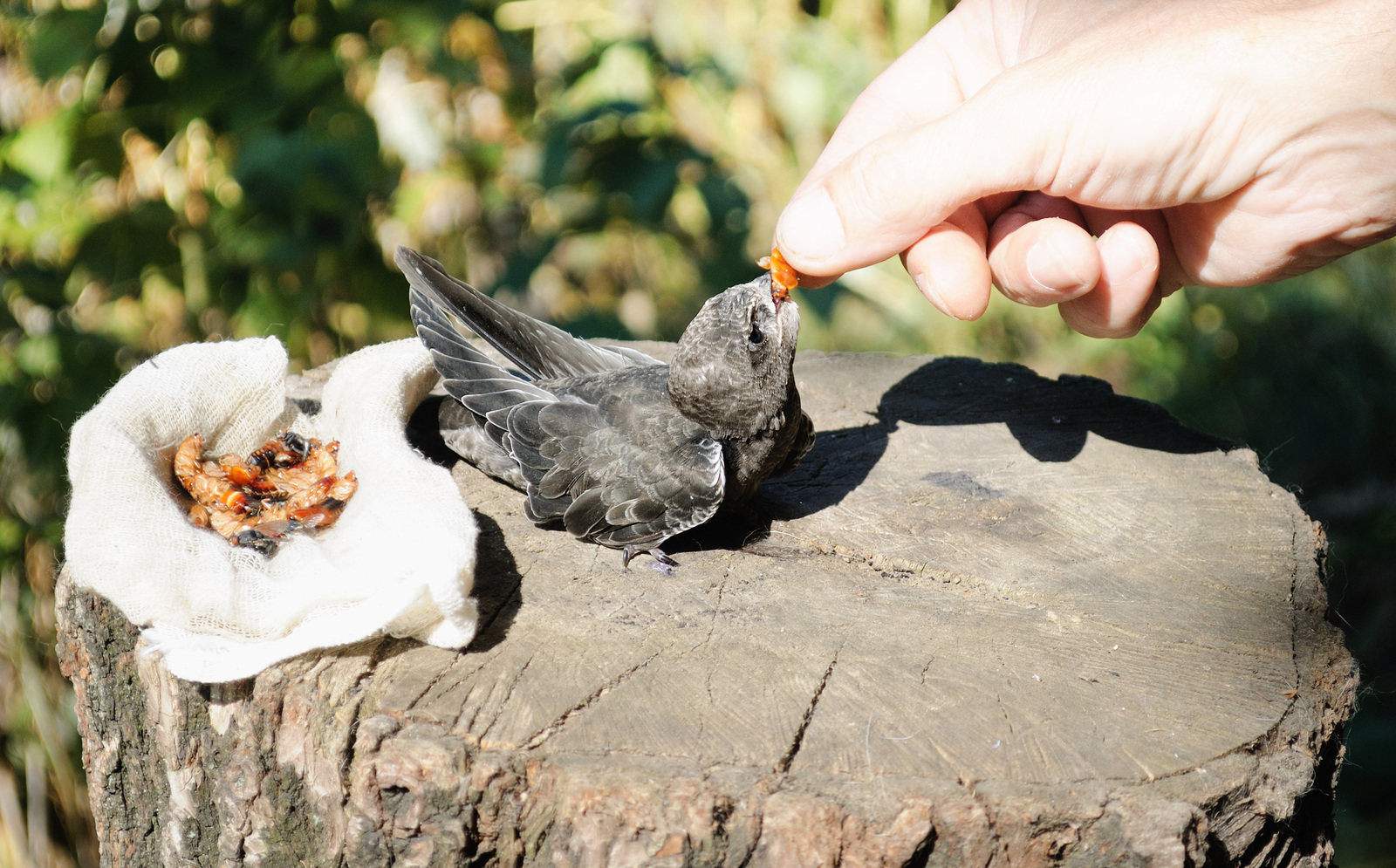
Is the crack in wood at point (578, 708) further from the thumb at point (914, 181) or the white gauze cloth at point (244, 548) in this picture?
the thumb at point (914, 181)

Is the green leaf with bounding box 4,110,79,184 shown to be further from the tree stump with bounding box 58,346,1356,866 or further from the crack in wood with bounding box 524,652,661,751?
the crack in wood with bounding box 524,652,661,751

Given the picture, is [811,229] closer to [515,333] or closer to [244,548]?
[515,333]

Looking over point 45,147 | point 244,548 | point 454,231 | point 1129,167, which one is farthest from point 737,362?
point 454,231

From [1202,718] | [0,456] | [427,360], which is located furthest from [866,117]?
[0,456]

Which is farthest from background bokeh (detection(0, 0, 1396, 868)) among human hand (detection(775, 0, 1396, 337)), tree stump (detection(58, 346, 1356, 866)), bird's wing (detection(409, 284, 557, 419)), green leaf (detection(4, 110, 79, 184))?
bird's wing (detection(409, 284, 557, 419))

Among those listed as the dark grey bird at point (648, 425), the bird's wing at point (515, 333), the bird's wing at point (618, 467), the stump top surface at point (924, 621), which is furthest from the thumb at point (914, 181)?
the bird's wing at point (515, 333)

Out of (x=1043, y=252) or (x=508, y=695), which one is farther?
(x=1043, y=252)

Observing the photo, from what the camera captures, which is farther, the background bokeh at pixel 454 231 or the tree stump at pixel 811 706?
the background bokeh at pixel 454 231
